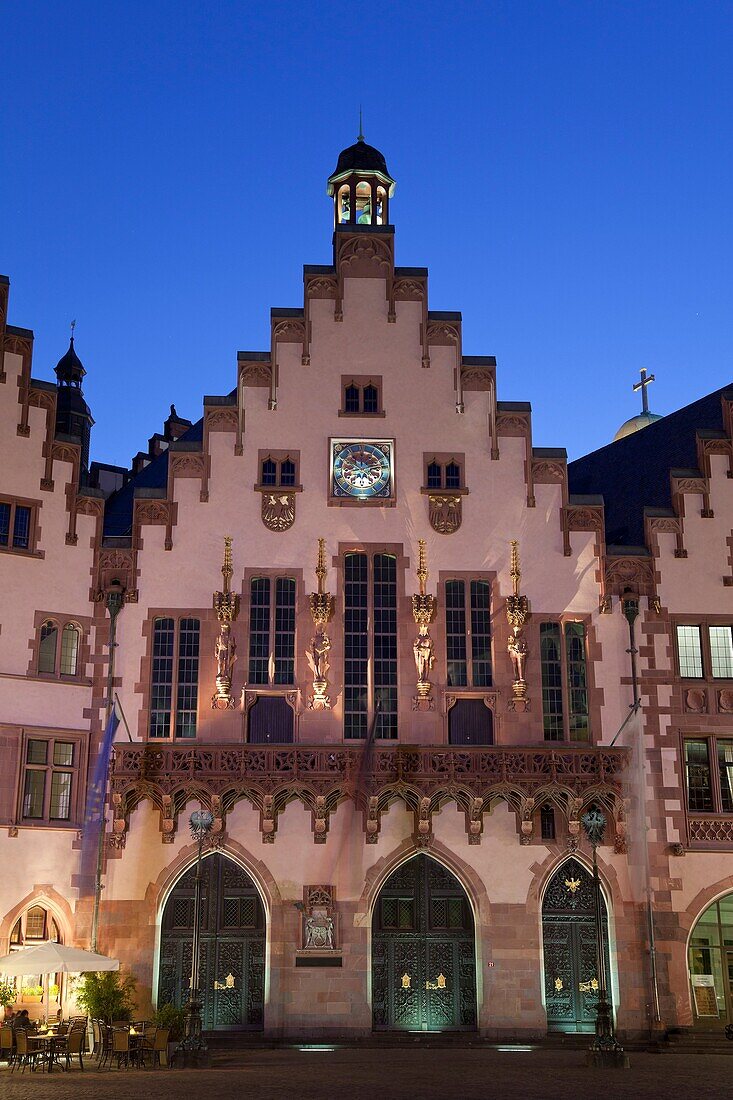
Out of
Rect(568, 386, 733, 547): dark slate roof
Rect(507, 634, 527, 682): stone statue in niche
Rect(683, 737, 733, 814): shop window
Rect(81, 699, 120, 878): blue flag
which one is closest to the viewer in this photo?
Rect(81, 699, 120, 878): blue flag

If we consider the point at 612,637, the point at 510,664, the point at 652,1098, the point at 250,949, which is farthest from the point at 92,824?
the point at 652,1098

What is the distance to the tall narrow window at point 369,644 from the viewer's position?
149 ft

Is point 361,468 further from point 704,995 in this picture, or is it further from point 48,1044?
point 48,1044

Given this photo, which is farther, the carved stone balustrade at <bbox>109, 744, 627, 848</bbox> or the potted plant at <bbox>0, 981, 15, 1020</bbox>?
the carved stone balustrade at <bbox>109, 744, 627, 848</bbox>

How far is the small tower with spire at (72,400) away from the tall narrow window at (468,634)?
89.9ft

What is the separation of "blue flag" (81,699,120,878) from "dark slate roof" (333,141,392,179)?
69.8ft

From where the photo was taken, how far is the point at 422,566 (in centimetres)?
4647

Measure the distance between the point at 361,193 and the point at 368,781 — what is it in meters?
20.9

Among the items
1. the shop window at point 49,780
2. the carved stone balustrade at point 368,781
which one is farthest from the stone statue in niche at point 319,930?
the shop window at point 49,780

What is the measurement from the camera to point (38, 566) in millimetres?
44906

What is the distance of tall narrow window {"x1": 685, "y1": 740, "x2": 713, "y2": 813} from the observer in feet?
148

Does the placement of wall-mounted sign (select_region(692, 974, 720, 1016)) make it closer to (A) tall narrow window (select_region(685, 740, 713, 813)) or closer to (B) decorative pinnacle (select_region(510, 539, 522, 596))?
(A) tall narrow window (select_region(685, 740, 713, 813))

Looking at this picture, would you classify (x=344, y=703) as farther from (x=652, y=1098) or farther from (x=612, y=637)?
(x=652, y=1098)

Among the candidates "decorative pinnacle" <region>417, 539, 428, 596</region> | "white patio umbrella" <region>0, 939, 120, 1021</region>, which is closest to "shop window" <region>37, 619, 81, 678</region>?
"white patio umbrella" <region>0, 939, 120, 1021</region>
